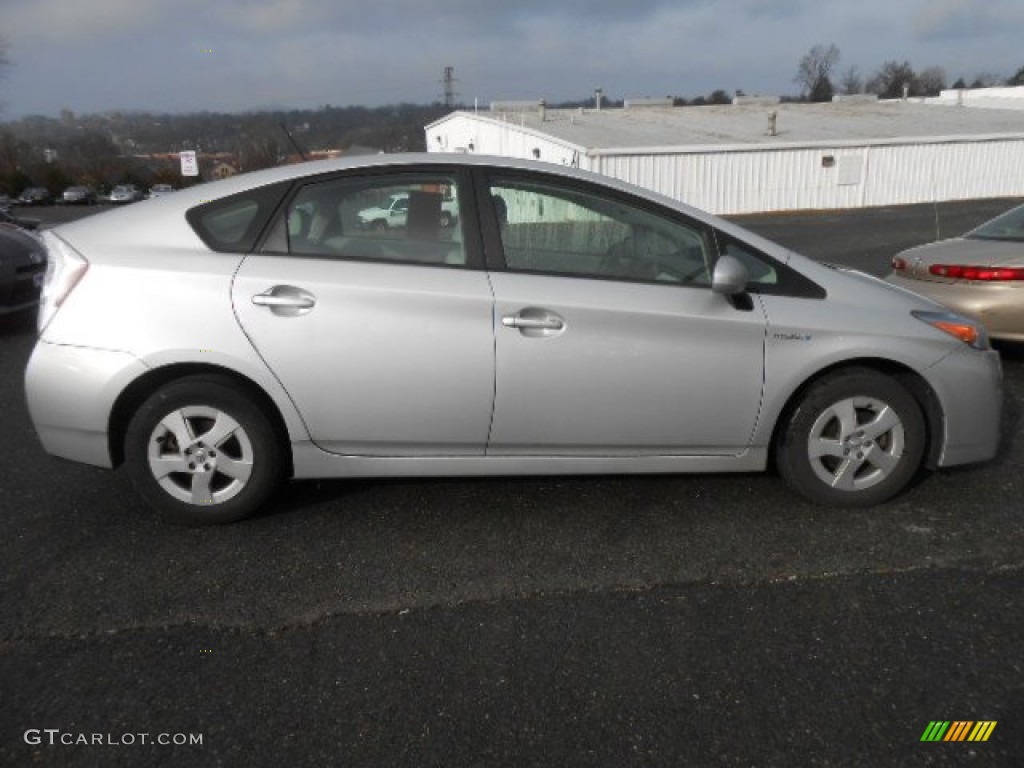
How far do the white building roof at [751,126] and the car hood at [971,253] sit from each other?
23.0 metres

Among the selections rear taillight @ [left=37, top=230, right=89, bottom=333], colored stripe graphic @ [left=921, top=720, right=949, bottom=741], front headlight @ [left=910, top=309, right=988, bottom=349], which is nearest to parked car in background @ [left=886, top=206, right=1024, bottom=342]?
front headlight @ [left=910, top=309, right=988, bottom=349]

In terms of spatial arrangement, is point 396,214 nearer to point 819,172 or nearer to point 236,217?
point 236,217

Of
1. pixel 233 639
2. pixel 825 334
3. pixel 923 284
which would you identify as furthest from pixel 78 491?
pixel 923 284

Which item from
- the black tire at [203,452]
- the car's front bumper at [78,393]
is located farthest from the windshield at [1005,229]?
the car's front bumper at [78,393]

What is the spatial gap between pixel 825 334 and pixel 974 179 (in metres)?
35.4

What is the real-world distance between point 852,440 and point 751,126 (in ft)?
114

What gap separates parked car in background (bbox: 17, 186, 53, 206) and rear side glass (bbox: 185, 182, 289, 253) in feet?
183

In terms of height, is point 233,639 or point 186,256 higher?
point 186,256

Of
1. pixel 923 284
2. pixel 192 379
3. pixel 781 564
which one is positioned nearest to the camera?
pixel 781 564

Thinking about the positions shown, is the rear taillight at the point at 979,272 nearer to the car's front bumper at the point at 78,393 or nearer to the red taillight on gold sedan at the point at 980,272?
the red taillight on gold sedan at the point at 980,272

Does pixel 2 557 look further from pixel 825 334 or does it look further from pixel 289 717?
pixel 825 334

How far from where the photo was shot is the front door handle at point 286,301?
326cm

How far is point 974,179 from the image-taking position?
33156 mm

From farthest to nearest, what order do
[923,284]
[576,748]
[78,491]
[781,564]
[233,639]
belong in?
[923,284], [78,491], [781,564], [233,639], [576,748]
